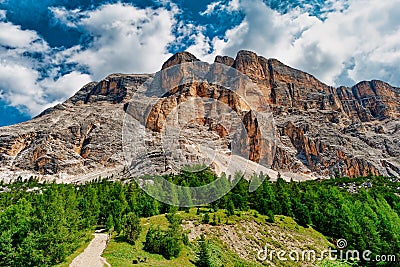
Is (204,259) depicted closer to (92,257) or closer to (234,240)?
(92,257)

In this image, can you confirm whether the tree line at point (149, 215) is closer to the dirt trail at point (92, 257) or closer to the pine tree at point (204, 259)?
the dirt trail at point (92, 257)

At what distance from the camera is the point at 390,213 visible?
67438mm

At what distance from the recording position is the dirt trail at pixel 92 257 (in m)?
30.0

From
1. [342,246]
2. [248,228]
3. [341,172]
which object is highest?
[341,172]

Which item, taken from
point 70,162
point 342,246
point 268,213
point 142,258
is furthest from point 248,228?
point 70,162

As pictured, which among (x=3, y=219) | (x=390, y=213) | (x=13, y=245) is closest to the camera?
(x=13, y=245)

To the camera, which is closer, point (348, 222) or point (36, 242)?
point (36, 242)

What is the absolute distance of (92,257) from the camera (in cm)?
3259

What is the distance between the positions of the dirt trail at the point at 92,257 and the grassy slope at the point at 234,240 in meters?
0.81

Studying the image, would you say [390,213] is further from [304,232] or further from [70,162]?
[70,162]

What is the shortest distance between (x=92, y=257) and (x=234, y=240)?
22824mm

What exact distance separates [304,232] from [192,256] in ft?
98.2

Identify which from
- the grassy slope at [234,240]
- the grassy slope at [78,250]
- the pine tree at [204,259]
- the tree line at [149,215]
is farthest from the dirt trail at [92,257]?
the pine tree at [204,259]

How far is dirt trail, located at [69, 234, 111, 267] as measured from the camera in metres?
30.0
